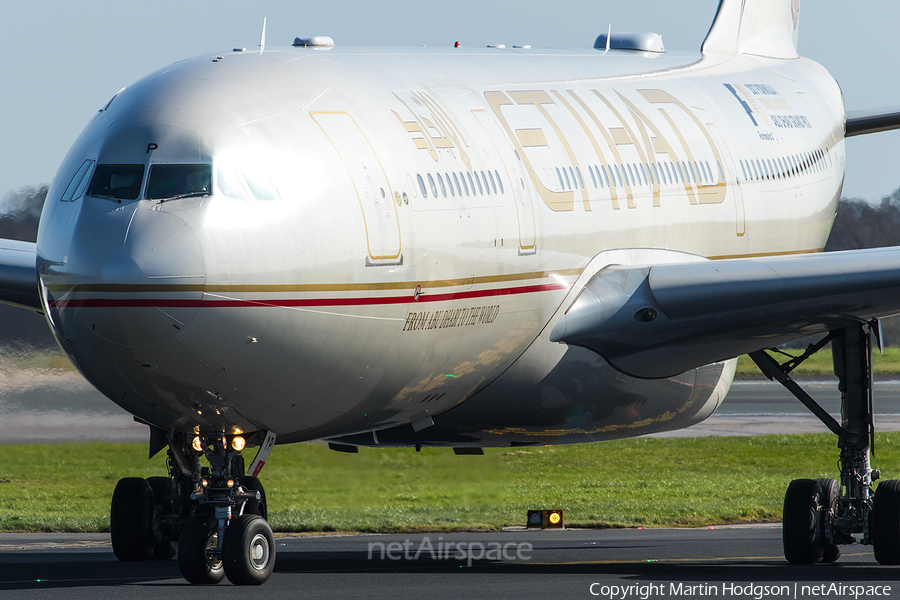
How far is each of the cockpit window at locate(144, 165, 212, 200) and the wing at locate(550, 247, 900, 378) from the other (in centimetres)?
479

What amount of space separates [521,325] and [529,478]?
13991 millimetres

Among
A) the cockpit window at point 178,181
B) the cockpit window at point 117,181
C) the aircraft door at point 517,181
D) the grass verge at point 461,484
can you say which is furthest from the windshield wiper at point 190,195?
the grass verge at point 461,484

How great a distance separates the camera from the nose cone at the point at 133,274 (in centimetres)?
1043

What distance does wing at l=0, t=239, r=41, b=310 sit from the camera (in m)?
16.4

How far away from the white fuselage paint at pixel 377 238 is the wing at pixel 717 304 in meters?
0.33

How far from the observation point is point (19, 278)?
649 inches

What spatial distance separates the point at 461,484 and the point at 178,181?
8.84 m

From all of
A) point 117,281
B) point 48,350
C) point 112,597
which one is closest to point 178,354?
point 117,281

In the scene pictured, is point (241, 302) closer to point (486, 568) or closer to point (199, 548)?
point (199, 548)

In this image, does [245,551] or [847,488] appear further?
[847,488]

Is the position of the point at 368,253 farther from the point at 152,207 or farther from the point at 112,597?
the point at 112,597

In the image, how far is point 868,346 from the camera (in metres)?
16.5

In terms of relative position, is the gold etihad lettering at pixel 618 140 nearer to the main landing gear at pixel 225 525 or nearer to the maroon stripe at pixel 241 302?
the maroon stripe at pixel 241 302

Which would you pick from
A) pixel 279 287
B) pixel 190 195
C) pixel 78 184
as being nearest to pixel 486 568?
pixel 279 287
